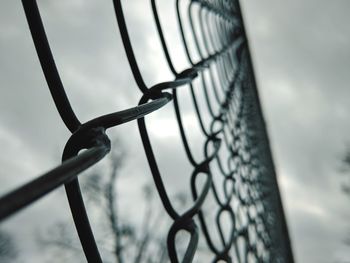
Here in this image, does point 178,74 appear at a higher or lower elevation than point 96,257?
higher

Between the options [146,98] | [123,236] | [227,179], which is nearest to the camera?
[146,98]

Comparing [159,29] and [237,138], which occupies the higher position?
[159,29]

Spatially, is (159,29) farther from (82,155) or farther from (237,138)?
(237,138)

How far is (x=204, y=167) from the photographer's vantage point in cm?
68

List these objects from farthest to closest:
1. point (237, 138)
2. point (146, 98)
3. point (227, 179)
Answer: point (237, 138)
point (227, 179)
point (146, 98)

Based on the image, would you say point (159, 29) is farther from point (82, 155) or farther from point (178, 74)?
point (82, 155)

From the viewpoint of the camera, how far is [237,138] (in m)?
1.27

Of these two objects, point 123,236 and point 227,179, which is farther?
point 123,236

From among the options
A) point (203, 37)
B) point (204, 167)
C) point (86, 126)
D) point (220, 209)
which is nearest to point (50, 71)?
point (86, 126)

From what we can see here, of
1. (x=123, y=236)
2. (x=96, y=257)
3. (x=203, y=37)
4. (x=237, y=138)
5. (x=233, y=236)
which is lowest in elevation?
(x=123, y=236)

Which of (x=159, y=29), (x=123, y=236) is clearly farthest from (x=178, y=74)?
(x=123, y=236)

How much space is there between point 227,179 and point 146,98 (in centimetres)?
54

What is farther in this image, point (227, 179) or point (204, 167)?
point (227, 179)

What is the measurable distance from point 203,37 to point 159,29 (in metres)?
0.57
